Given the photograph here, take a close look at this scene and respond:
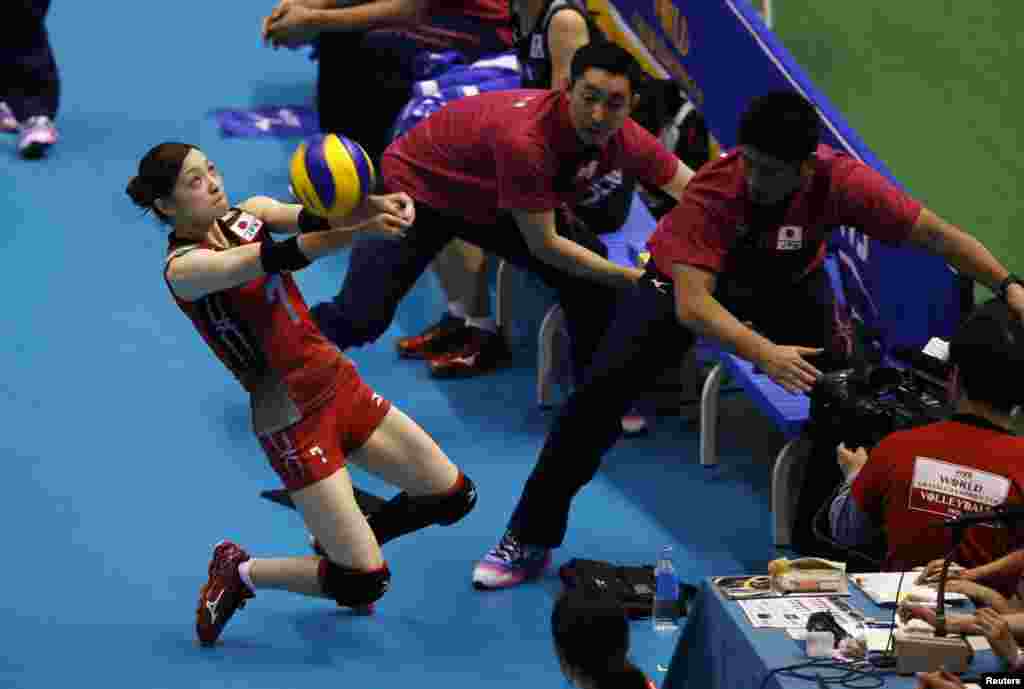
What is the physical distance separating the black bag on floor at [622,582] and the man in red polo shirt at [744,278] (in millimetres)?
135

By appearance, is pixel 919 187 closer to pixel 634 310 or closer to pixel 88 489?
pixel 634 310

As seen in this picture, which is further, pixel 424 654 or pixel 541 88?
pixel 541 88

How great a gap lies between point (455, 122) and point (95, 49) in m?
6.63

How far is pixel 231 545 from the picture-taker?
6.43 meters

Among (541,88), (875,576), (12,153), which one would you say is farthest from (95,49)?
(875,576)

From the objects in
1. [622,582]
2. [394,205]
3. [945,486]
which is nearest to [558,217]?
[622,582]

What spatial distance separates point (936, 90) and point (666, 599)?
576 cm

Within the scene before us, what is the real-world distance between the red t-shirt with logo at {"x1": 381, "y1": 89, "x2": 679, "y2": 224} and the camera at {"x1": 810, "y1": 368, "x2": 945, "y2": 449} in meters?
1.39

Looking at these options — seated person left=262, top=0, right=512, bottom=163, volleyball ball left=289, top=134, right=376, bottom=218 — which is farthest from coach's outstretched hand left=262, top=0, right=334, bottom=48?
volleyball ball left=289, top=134, right=376, bottom=218

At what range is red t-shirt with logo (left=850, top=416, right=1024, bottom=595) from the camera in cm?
496

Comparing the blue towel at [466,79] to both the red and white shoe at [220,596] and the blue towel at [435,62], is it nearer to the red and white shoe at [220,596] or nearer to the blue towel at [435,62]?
the blue towel at [435,62]

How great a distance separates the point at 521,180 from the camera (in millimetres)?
7000

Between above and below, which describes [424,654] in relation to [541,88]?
below

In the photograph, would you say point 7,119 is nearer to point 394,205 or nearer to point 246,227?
point 246,227
